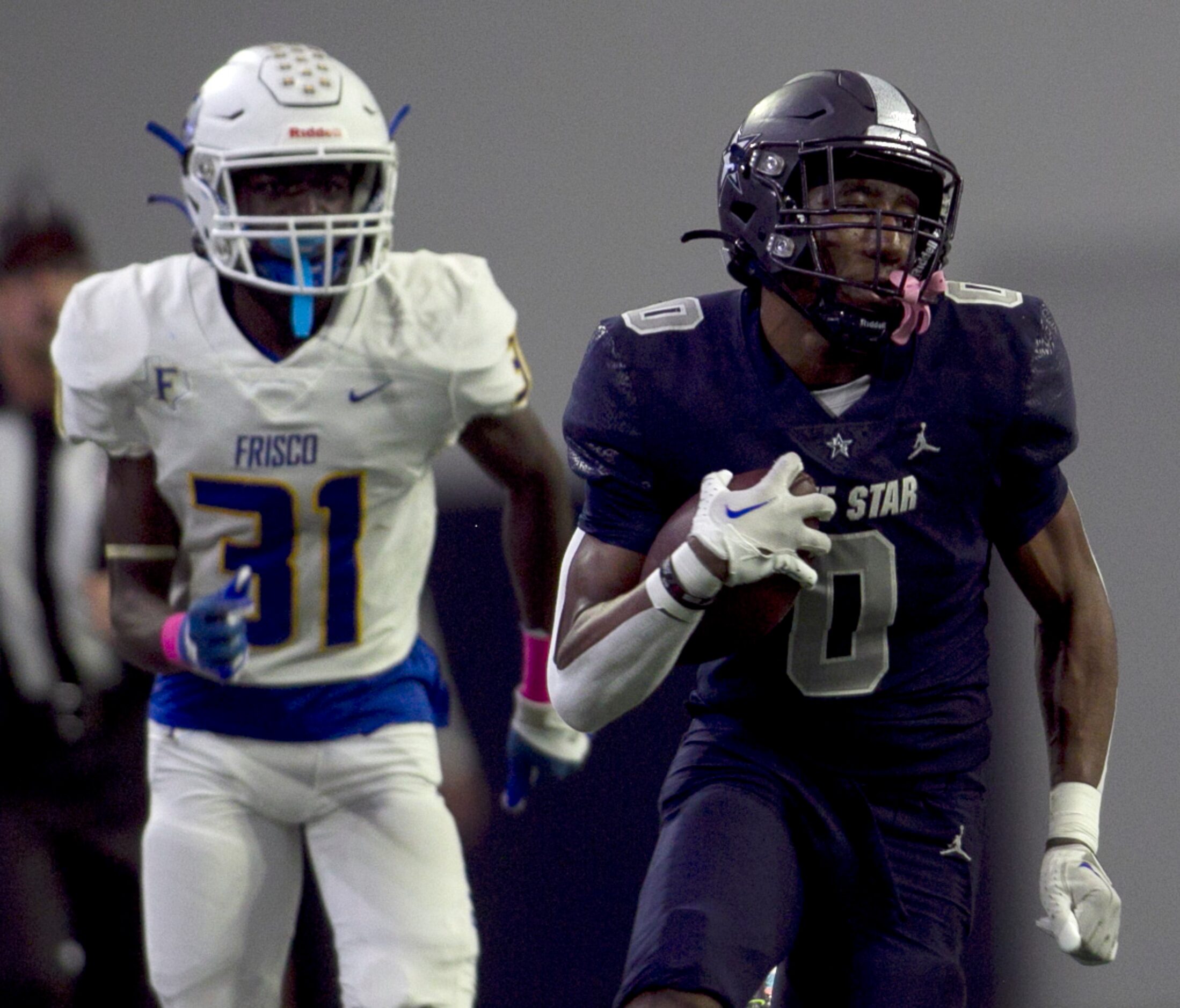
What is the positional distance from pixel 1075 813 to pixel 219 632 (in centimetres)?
120

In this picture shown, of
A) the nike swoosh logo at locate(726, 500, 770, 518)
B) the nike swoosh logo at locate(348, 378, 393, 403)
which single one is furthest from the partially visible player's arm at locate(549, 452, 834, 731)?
the nike swoosh logo at locate(348, 378, 393, 403)

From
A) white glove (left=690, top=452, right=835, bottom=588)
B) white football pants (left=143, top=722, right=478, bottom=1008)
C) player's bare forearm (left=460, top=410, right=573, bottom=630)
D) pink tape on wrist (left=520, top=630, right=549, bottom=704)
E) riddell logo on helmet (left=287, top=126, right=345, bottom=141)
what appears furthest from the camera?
pink tape on wrist (left=520, top=630, right=549, bottom=704)

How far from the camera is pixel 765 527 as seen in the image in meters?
1.93

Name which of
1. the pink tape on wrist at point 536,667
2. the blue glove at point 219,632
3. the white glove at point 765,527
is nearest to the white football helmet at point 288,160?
the blue glove at point 219,632

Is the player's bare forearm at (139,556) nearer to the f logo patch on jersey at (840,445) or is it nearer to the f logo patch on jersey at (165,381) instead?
the f logo patch on jersey at (165,381)

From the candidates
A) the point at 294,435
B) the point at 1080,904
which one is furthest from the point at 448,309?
the point at 1080,904

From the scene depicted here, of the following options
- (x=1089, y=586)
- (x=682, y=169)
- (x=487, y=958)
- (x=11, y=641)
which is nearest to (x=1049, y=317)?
(x=1089, y=586)

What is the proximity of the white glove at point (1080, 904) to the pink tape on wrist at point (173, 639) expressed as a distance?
1.27 meters

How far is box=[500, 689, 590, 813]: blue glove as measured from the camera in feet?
10.7

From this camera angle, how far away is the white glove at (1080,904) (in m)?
2.10

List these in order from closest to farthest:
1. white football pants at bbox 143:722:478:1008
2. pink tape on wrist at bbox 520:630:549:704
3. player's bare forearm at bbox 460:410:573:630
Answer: white football pants at bbox 143:722:478:1008, player's bare forearm at bbox 460:410:573:630, pink tape on wrist at bbox 520:630:549:704

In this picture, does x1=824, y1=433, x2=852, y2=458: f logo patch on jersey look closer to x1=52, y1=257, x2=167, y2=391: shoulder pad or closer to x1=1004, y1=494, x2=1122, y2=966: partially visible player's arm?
x1=1004, y1=494, x2=1122, y2=966: partially visible player's arm

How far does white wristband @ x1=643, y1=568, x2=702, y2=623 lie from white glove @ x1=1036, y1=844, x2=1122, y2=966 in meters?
0.52

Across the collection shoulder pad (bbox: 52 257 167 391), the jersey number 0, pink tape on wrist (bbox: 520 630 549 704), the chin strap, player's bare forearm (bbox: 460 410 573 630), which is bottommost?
pink tape on wrist (bbox: 520 630 549 704)
